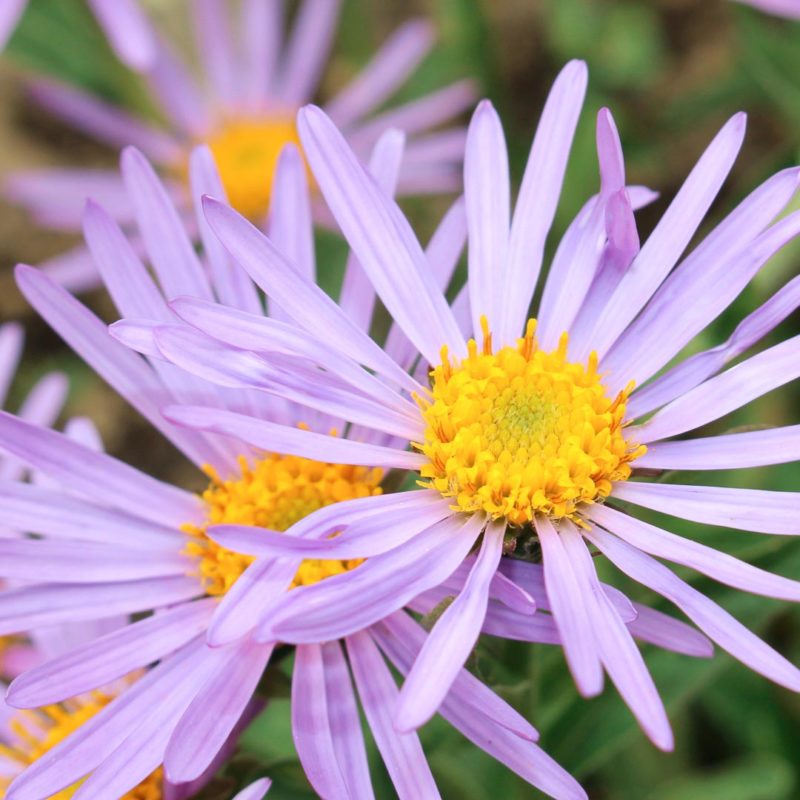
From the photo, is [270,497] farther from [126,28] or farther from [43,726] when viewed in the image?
[126,28]

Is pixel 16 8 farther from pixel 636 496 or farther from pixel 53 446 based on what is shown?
pixel 636 496

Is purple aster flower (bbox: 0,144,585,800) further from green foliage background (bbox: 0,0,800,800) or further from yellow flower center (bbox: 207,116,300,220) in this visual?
yellow flower center (bbox: 207,116,300,220)

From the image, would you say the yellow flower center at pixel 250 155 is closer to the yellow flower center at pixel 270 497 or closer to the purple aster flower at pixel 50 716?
the purple aster flower at pixel 50 716

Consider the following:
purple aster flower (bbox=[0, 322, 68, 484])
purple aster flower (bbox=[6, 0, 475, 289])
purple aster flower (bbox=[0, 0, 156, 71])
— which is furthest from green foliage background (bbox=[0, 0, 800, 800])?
purple aster flower (bbox=[0, 322, 68, 484])

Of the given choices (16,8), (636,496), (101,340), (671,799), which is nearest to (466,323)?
(636,496)

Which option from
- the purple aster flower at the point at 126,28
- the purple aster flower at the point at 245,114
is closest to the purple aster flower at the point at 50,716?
the purple aster flower at the point at 245,114

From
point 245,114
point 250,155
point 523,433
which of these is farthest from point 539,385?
point 245,114
